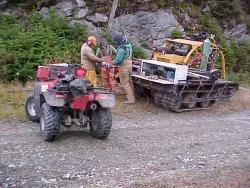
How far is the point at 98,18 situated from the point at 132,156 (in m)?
11.1

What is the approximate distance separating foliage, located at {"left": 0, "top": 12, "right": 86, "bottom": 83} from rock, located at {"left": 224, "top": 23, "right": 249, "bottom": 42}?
25.4 feet

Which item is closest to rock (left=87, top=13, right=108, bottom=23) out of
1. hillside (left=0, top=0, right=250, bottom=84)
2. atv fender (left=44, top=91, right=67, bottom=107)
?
hillside (left=0, top=0, right=250, bottom=84)

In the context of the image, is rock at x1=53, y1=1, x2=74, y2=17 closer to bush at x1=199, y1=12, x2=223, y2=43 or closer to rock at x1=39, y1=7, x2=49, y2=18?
rock at x1=39, y1=7, x2=49, y2=18

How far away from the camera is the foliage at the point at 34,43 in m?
15.5

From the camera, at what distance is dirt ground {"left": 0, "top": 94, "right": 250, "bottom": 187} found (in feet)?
25.4

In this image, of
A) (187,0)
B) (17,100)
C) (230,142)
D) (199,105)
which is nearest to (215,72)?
(199,105)

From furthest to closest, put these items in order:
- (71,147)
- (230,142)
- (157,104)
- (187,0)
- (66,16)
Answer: (187,0)
(66,16)
(157,104)
(230,142)
(71,147)

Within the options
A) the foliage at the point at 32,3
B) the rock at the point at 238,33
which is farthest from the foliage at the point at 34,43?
the rock at the point at 238,33

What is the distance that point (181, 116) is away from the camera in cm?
1320

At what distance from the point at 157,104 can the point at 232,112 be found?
7.21 ft

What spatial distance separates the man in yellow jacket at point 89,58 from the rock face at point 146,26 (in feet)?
18.6

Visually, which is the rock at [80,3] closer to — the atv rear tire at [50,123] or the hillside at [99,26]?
the hillside at [99,26]

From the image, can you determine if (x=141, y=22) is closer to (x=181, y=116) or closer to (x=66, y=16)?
(x=66, y=16)

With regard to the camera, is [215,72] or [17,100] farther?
[215,72]
